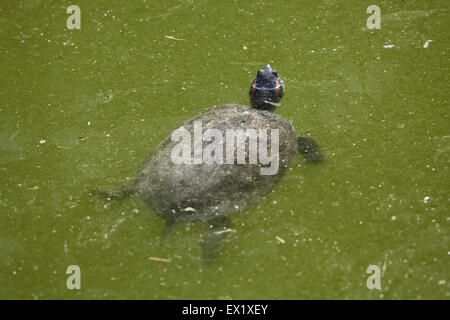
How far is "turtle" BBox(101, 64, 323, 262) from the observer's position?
3117 mm

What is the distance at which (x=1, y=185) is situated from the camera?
3650mm

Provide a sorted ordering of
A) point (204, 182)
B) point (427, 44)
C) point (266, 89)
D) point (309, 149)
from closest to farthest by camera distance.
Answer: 1. point (204, 182)
2. point (309, 149)
3. point (266, 89)
4. point (427, 44)

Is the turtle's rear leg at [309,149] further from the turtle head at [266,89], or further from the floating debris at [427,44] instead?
the floating debris at [427,44]

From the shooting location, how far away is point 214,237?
3164 millimetres

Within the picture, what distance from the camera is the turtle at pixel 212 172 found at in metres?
3.12

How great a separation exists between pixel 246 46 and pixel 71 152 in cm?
222

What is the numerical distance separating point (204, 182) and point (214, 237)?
41cm

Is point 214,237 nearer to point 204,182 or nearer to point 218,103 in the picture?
point 204,182

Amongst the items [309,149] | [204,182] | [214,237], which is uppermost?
[309,149]

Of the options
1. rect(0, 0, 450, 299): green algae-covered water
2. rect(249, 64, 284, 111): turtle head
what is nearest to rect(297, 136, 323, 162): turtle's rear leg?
rect(0, 0, 450, 299): green algae-covered water

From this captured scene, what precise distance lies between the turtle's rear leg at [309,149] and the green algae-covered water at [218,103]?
3.7 inches

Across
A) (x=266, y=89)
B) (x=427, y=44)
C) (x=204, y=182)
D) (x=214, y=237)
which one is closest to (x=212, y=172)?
(x=204, y=182)

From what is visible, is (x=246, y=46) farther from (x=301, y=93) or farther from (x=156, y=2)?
(x=156, y=2)

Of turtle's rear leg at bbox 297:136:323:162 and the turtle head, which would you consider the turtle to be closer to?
turtle's rear leg at bbox 297:136:323:162
